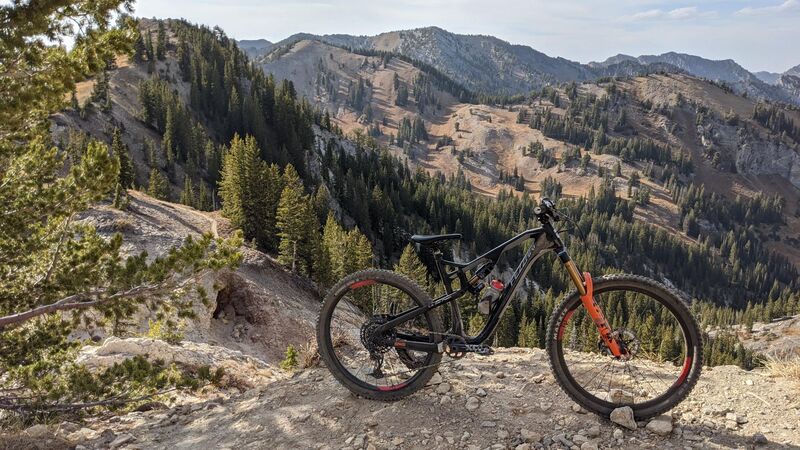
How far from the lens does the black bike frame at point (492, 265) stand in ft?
21.0

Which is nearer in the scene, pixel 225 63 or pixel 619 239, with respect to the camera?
pixel 225 63

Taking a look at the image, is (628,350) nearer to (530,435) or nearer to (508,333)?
(530,435)

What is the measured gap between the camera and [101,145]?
8.38 meters

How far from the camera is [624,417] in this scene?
19.5ft

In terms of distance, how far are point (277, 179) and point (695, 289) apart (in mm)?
202376

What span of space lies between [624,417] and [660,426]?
42cm

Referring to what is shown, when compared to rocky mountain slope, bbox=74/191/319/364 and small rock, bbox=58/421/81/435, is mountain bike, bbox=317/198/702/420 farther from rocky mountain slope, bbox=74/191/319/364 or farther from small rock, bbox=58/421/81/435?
rocky mountain slope, bbox=74/191/319/364

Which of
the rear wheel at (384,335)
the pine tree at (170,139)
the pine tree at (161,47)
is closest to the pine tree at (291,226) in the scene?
the rear wheel at (384,335)

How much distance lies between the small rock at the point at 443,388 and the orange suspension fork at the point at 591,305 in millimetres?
2363

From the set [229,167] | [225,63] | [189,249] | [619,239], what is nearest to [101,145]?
[189,249]

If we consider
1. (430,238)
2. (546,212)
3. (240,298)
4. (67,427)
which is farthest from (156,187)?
(546,212)

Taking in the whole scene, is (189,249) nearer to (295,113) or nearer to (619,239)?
(295,113)

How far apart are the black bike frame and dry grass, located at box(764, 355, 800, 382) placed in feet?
12.2

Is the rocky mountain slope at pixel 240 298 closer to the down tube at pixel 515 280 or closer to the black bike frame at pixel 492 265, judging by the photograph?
the black bike frame at pixel 492 265
